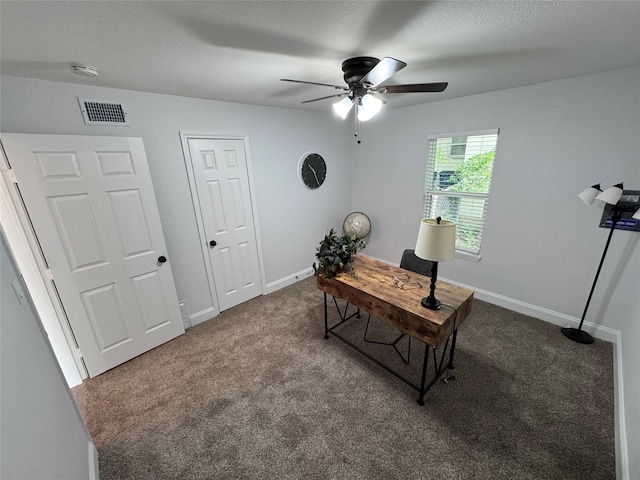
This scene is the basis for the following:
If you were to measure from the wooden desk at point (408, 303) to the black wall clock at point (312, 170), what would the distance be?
1725 mm

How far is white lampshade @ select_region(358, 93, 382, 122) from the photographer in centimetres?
164

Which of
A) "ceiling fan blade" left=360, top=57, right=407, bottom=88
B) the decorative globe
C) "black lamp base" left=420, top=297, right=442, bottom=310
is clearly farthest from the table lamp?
the decorative globe

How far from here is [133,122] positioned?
7.42ft

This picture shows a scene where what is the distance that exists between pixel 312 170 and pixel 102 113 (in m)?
2.35

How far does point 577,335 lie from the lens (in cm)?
247

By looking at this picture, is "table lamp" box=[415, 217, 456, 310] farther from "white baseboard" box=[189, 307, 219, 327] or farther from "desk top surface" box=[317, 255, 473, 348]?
"white baseboard" box=[189, 307, 219, 327]

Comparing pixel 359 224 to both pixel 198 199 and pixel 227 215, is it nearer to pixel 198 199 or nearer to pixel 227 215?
pixel 227 215

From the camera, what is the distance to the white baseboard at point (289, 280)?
365 centimetres

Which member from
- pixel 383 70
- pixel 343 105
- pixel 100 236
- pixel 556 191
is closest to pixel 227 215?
pixel 100 236

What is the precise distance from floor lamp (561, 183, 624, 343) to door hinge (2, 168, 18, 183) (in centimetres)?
447

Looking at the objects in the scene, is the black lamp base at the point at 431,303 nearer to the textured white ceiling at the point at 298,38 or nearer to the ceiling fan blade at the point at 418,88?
the ceiling fan blade at the point at 418,88

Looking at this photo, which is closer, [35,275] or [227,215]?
[35,275]

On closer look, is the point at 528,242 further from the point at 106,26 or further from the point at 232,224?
the point at 106,26

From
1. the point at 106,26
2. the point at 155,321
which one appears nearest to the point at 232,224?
the point at 155,321
